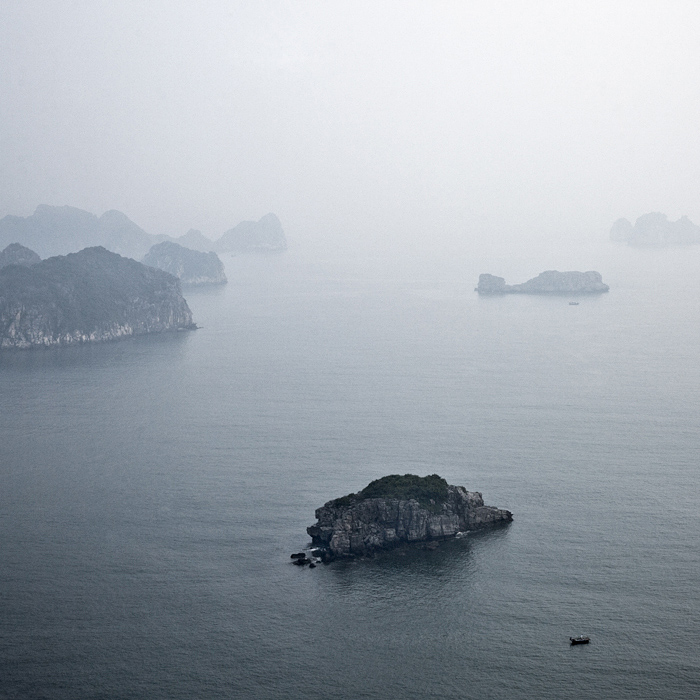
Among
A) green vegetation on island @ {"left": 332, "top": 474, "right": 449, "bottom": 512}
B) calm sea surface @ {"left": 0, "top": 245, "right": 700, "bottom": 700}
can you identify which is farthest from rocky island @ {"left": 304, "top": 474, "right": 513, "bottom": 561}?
calm sea surface @ {"left": 0, "top": 245, "right": 700, "bottom": 700}

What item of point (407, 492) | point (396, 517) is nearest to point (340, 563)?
point (396, 517)

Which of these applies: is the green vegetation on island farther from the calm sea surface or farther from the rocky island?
the calm sea surface

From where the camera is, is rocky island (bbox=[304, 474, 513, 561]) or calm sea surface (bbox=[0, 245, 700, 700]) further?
rocky island (bbox=[304, 474, 513, 561])

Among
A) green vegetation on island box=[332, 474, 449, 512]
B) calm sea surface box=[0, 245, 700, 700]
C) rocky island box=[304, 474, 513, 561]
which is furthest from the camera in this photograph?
green vegetation on island box=[332, 474, 449, 512]

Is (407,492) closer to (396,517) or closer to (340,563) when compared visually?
(396,517)

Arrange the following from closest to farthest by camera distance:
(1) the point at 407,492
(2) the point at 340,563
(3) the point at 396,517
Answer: (2) the point at 340,563 < (3) the point at 396,517 < (1) the point at 407,492

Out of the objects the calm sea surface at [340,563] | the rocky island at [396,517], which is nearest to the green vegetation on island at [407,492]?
the rocky island at [396,517]
